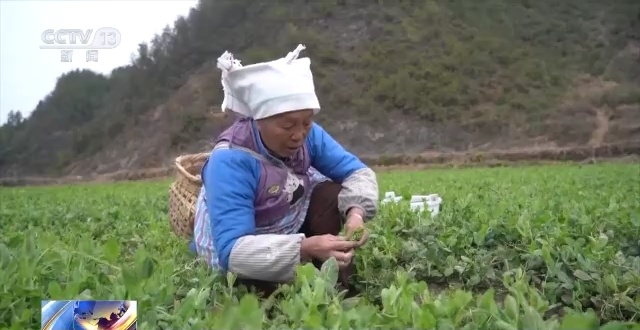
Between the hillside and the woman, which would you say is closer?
the woman

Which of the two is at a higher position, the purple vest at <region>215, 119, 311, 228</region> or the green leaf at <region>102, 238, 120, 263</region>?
the purple vest at <region>215, 119, 311, 228</region>

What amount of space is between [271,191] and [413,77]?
27065 mm

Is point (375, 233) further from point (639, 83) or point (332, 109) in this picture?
point (639, 83)

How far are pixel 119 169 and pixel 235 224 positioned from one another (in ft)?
81.9

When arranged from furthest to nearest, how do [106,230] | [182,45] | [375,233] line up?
[182,45], [106,230], [375,233]

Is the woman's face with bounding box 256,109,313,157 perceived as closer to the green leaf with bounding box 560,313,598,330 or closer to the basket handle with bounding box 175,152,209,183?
the basket handle with bounding box 175,152,209,183

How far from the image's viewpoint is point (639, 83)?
2720cm

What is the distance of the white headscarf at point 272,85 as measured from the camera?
Result: 6.04ft

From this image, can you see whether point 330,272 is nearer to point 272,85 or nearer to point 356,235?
point 356,235

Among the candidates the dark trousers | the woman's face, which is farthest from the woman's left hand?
the woman's face

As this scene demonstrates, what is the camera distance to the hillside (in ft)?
83.0

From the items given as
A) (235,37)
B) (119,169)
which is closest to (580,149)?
(235,37)
